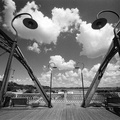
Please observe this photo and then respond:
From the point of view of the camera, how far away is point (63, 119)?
4.01 metres

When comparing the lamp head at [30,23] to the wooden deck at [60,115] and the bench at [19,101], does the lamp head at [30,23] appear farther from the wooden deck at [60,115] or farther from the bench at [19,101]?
the bench at [19,101]

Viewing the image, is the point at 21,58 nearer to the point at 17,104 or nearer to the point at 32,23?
the point at 32,23

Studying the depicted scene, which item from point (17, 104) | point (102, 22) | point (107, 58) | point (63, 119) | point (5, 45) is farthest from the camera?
point (17, 104)

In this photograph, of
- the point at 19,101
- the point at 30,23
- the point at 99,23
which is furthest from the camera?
the point at 19,101

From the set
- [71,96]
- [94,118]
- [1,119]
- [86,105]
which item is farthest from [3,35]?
[71,96]

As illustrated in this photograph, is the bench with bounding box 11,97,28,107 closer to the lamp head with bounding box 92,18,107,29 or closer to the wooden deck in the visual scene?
the wooden deck

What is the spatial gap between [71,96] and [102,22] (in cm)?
881

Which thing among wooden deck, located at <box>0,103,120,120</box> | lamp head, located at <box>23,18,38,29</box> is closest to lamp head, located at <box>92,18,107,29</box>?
lamp head, located at <box>23,18,38,29</box>

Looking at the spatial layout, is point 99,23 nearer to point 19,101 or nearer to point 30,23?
point 30,23

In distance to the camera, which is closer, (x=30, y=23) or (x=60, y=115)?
(x=60, y=115)

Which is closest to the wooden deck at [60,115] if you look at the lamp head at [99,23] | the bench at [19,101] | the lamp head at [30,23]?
the bench at [19,101]

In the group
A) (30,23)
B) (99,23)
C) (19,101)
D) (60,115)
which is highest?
(30,23)

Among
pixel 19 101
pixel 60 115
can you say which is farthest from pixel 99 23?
pixel 19 101

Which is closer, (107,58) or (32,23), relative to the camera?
(32,23)
